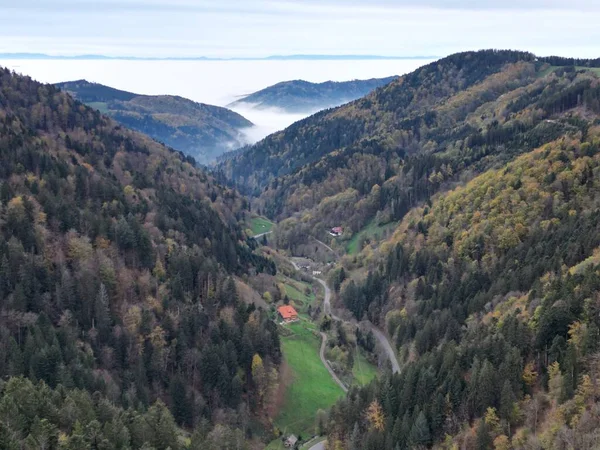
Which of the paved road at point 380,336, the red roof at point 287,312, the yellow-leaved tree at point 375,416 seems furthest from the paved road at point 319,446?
the red roof at point 287,312

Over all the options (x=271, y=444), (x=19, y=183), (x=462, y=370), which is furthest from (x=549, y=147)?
(x=19, y=183)

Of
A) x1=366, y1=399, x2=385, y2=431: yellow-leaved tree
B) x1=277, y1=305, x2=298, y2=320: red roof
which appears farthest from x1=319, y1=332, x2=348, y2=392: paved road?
x1=366, y1=399, x2=385, y2=431: yellow-leaved tree

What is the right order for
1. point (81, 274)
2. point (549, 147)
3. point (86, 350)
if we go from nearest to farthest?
1. point (86, 350)
2. point (81, 274)
3. point (549, 147)

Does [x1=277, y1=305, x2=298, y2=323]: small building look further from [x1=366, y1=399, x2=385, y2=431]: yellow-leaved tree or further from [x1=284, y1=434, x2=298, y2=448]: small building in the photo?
[x1=366, y1=399, x2=385, y2=431]: yellow-leaved tree

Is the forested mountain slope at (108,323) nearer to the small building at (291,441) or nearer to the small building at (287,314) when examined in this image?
the small building at (291,441)

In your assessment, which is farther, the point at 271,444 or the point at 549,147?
the point at 549,147

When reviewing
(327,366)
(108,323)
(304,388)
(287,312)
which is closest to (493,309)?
(327,366)

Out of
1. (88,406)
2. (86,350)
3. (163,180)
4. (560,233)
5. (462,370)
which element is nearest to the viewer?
(88,406)

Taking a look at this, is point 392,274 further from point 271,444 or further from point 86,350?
point 86,350
